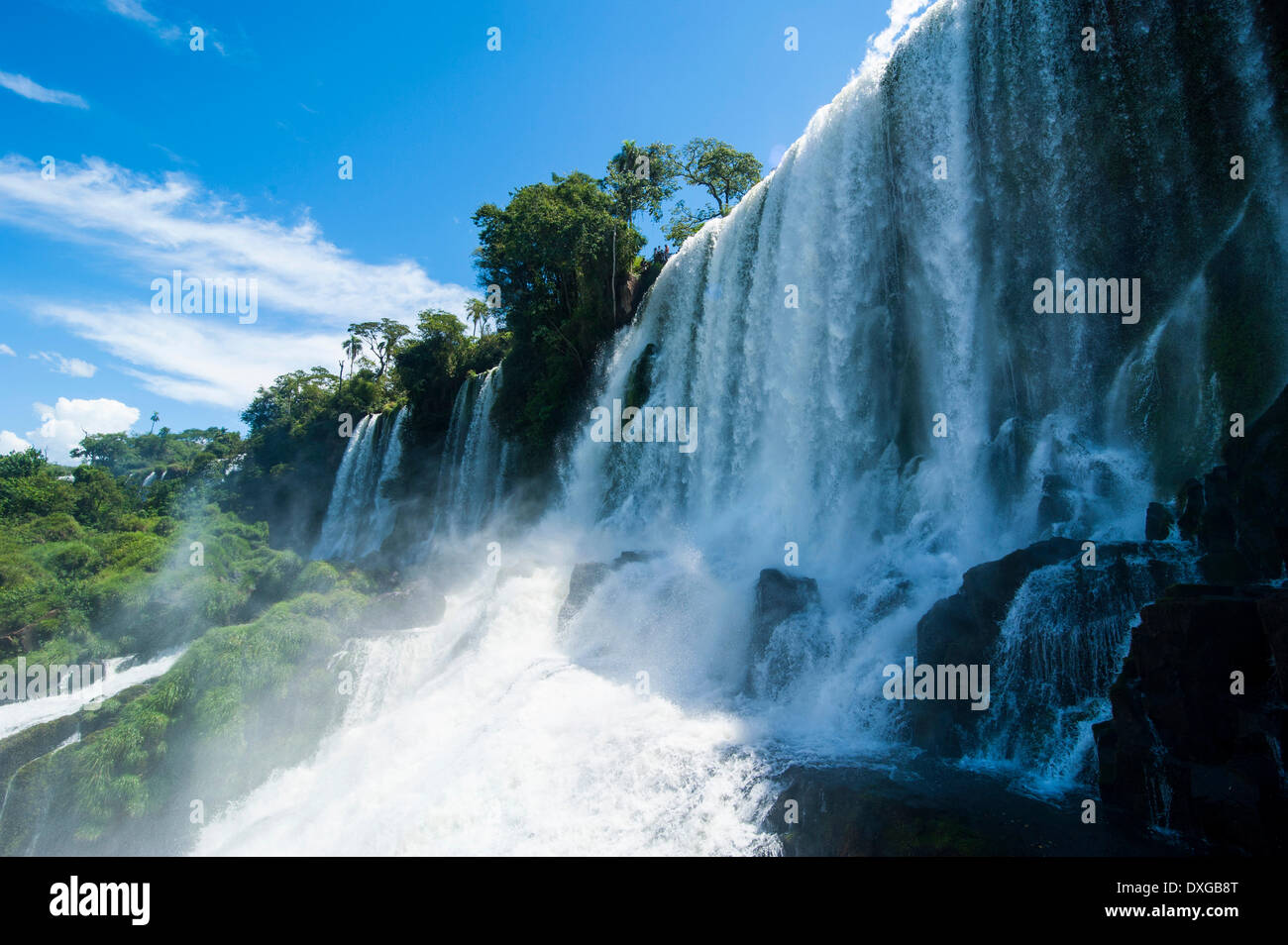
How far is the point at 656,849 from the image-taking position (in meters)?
6.84

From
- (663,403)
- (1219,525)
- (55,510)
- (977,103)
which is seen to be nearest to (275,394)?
(55,510)

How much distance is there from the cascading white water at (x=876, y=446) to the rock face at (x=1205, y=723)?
96cm

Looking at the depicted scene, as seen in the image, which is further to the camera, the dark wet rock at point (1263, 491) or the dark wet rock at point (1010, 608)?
the dark wet rock at point (1010, 608)

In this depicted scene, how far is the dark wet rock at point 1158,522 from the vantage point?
8.22 meters

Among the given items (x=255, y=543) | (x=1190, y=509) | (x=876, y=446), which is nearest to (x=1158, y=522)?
(x=1190, y=509)

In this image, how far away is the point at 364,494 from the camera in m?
33.6

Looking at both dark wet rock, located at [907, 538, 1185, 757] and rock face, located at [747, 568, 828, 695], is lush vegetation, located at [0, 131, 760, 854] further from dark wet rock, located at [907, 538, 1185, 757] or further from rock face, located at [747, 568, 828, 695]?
dark wet rock, located at [907, 538, 1185, 757]

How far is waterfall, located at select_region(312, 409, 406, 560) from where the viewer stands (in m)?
31.5

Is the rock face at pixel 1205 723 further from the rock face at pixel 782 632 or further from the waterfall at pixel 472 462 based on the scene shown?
the waterfall at pixel 472 462

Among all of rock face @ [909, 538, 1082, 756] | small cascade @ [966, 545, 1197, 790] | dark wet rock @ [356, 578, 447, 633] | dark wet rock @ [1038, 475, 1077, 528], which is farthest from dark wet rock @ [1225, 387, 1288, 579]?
dark wet rock @ [356, 578, 447, 633]

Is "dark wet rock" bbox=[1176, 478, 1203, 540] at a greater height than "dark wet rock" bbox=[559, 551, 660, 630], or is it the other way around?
"dark wet rock" bbox=[1176, 478, 1203, 540]

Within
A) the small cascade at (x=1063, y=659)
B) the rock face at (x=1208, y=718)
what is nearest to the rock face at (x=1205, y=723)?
the rock face at (x=1208, y=718)

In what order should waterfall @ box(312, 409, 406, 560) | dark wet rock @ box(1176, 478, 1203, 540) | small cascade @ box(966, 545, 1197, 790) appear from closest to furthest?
small cascade @ box(966, 545, 1197, 790) → dark wet rock @ box(1176, 478, 1203, 540) → waterfall @ box(312, 409, 406, 560)

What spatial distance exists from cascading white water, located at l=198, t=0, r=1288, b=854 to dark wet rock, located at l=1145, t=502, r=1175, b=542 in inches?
33.4
